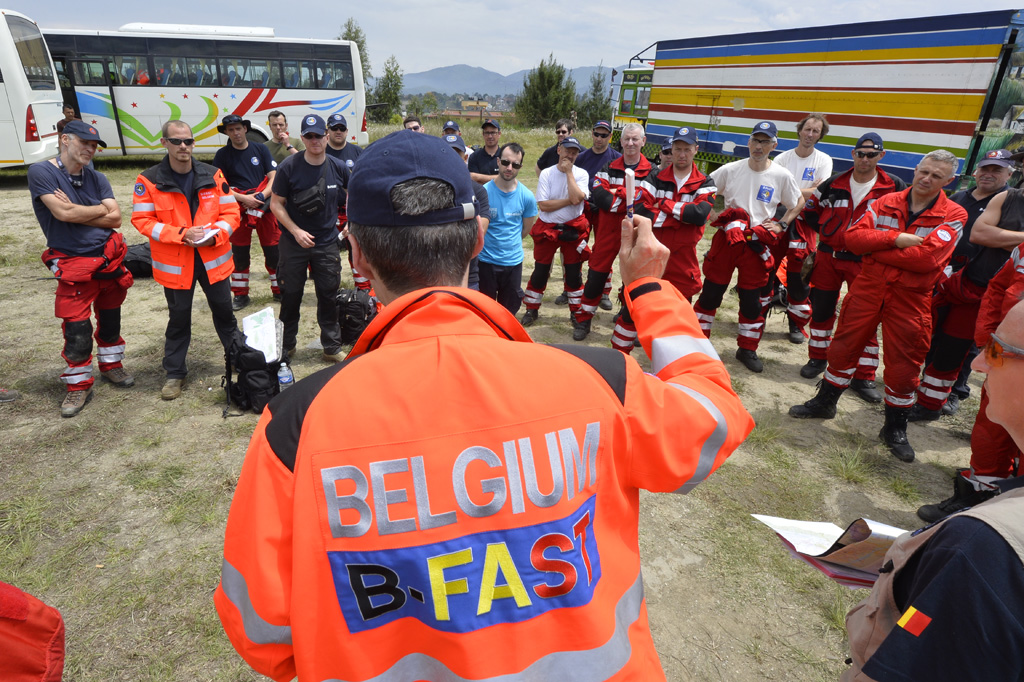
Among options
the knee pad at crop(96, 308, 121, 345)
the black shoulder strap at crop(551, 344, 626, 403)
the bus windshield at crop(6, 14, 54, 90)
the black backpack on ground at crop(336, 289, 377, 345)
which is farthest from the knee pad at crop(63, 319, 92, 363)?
the bus windshield at crop(6, 14, 54, 90)

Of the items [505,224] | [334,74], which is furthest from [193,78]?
[505,224]

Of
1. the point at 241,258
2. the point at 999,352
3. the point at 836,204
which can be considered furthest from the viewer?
the point at 241,258

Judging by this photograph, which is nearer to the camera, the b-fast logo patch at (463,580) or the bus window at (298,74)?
the b-fast logo patch at (463,580)

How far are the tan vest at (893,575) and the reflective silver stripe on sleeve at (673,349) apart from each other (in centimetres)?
57

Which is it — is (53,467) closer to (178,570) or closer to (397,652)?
(178,570)

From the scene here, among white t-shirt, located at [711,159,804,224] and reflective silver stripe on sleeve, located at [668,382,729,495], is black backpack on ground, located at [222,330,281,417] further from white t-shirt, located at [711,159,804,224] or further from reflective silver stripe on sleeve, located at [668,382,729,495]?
white t-shirt, located at [711,159,804,224]

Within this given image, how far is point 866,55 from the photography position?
34.2 ft

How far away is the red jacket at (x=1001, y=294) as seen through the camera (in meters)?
3.56

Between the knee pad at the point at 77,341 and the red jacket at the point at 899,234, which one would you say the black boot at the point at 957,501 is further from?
the knee pad at the point at 77,341

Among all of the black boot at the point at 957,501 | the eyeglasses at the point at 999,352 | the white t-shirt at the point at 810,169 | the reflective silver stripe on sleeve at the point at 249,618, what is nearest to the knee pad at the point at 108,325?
the reflective silver stripe on sleeve at the point at 249,618

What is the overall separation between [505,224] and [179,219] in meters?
2.84

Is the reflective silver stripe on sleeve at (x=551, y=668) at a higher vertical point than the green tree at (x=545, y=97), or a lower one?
lower

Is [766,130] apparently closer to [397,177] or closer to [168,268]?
[397,177]

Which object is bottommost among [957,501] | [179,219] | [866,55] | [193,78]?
[957,501]
